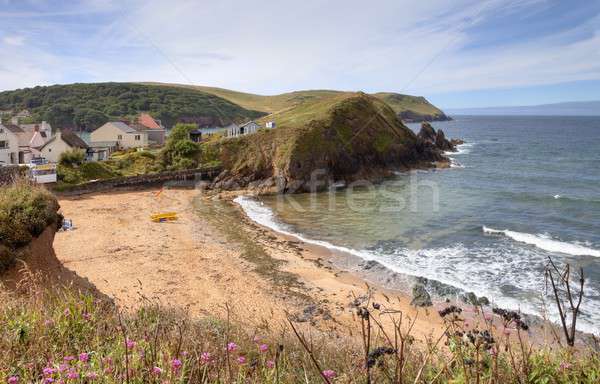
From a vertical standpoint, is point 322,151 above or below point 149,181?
above

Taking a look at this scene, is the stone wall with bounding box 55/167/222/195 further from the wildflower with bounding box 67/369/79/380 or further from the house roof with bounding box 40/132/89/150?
the wildflower with bounding box 67/369/79/380

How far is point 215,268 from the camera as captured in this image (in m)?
25.4

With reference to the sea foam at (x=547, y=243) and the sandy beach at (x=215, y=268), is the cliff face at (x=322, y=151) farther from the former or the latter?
the sea foam at (x=547, y=243)

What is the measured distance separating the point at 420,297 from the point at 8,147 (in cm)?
5666

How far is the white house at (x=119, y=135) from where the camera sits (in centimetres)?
7094

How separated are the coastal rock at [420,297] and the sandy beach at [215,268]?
0.37 m

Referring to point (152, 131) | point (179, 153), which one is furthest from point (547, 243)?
point (152, 131)

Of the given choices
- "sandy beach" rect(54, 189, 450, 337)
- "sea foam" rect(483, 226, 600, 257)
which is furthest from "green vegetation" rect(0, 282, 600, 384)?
"sea foam" rect(483, 226, 600, 257)

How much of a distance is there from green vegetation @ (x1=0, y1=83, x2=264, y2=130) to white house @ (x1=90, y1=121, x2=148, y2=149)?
71.3 meters

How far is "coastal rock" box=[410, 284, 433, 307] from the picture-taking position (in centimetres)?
2048

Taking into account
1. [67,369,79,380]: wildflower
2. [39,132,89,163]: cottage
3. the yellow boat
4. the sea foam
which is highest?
[39,132,89,163]: cottage

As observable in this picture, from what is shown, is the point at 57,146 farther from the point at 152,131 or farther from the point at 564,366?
the point at 564,366

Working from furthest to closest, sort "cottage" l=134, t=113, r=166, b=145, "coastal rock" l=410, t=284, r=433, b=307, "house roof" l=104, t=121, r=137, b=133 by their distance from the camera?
"cottage" l=134, t=113, r=166, b=145
"house roof" l=104, t=121, r=137, b=133
"coastal rock" l=410, t=284, r=433, b=307

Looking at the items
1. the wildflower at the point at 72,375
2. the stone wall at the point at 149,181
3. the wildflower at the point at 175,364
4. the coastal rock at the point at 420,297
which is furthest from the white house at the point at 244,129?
the wildflower at the point at 175,364
